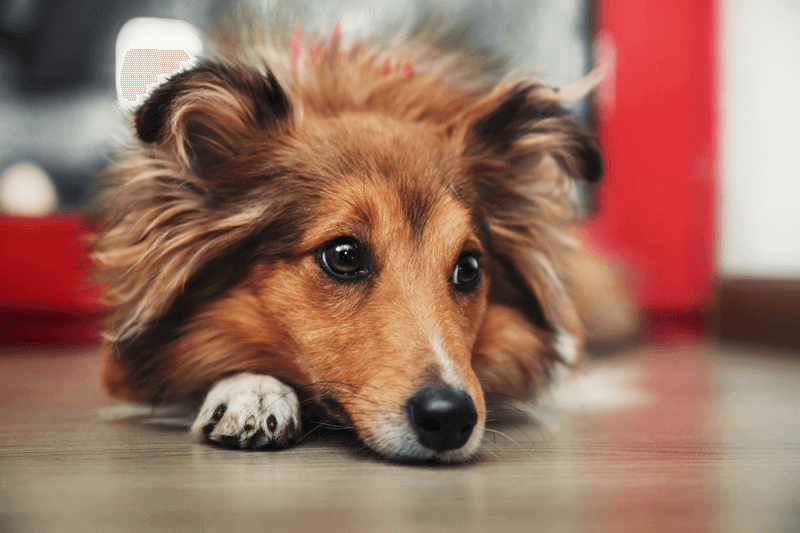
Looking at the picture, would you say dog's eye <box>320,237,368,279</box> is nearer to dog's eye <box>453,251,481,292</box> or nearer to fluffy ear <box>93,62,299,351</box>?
fluffy ear <box>93,62,299,351</box>

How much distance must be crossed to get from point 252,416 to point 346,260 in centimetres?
48

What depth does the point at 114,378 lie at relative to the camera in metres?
1.99

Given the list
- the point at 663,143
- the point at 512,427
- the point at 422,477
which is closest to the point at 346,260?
the point at 422,477

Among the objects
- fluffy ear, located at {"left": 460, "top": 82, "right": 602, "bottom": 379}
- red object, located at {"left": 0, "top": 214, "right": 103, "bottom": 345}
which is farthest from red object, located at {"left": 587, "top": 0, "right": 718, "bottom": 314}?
red object, located at {"left": 0, "top": 214, "right": 103, "bottom": 345}

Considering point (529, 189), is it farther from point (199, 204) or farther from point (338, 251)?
point (199, 204)

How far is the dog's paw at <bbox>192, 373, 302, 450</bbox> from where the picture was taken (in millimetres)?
1542

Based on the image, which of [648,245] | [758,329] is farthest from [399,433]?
[648,245]

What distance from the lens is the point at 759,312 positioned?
4.12 metres

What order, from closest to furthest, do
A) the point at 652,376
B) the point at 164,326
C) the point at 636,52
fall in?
1. the point at 164,326
2. the point at 652,376
3. the point at 636,52

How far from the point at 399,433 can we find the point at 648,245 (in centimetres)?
404

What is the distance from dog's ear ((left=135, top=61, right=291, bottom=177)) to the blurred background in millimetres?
1851

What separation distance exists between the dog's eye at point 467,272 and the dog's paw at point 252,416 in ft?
1.91

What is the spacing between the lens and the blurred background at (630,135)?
13.1 ft

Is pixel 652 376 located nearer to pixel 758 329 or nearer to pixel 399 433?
pixel 758 329
